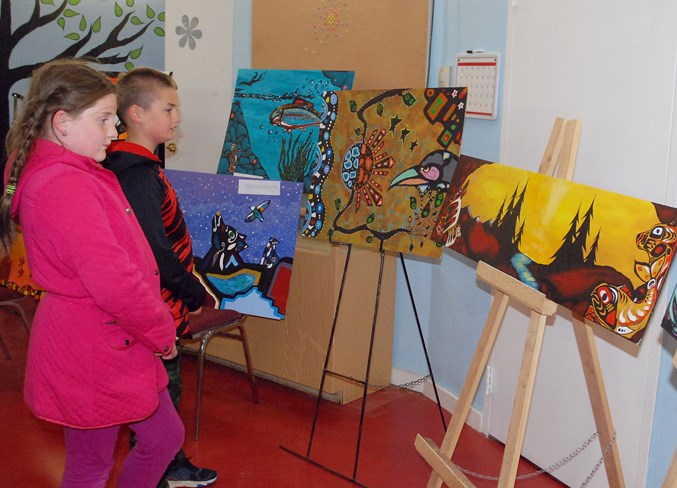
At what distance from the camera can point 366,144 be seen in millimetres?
2861

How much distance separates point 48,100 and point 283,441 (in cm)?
182

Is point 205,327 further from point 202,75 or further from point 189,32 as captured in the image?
point 189,32

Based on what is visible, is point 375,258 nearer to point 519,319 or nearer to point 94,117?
point 519,319

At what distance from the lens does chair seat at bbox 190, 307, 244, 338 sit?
3.18 m

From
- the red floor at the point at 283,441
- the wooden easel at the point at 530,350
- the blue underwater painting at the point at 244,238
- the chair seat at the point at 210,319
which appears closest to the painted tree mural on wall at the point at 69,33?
the red floor at the point at 283,441

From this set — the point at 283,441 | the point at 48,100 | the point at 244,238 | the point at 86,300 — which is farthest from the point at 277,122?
the point at 86,300

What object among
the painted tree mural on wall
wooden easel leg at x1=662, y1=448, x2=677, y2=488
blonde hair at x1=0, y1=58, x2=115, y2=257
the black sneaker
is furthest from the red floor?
the painted tree mural on wall

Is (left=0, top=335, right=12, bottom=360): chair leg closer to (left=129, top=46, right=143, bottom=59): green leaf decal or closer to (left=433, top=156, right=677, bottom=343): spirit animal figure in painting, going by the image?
(left=129, top=46, right=143, bottom=59): green leaf decal

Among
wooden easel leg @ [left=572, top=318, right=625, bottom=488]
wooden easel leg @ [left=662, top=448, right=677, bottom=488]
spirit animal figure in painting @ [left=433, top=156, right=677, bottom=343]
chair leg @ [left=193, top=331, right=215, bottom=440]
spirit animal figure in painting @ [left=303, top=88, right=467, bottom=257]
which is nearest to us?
wooden easel leg @ [left=662, top=448, right=677, bottom=488]

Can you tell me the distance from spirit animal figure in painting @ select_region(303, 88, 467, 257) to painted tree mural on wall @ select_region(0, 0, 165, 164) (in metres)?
2.91

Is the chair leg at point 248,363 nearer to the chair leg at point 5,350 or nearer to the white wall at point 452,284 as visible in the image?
the white wall at point 452,284

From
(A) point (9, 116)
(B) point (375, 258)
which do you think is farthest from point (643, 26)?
(A) point (9, 116)

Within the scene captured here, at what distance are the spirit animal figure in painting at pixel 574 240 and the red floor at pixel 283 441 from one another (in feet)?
3.34

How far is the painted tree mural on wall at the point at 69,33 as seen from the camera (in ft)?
16.8
